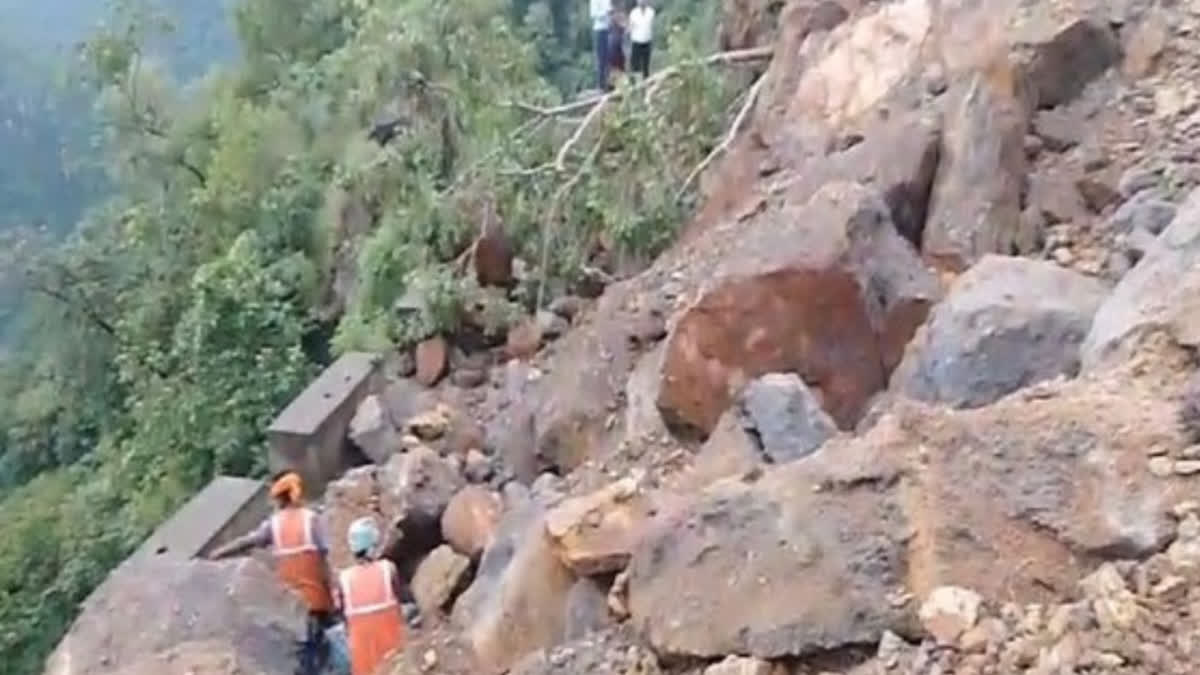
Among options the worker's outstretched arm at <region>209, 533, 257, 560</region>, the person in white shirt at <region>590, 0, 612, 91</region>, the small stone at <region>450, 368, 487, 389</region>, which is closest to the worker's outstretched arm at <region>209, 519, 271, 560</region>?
the worker's outstretched arm at <region>209, 533, 257, 560</region>

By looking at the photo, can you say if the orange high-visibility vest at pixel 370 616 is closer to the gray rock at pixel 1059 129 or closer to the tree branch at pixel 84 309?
the gray rock at pixel 1059 129

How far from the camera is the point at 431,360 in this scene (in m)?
9.41

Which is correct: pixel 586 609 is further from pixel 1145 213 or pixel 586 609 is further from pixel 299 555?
pixel 1145 213

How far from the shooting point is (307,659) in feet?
18.9

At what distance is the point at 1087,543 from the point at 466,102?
7807mm

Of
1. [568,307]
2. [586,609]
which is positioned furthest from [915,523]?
[568,307]

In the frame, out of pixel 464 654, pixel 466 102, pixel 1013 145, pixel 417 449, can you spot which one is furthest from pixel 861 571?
pixel 466 102

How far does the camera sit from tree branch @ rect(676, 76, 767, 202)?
9047 mm

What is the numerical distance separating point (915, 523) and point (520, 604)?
161 centimetres

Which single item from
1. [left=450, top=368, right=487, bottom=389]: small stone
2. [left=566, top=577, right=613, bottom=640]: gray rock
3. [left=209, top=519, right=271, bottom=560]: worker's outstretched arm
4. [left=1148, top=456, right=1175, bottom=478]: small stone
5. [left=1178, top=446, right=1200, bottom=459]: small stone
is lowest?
[left=450, top=368, right=487, bottom=389]: small stone

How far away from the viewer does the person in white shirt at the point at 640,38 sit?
11.3m

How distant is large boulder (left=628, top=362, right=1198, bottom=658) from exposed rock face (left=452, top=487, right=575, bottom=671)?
29.1 inches

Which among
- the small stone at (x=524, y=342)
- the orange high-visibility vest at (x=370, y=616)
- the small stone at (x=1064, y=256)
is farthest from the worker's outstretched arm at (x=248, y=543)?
the small stone at (x=1064, y=256)

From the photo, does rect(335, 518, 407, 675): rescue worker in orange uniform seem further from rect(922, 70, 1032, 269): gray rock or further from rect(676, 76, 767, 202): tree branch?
rect(676, 76, 767, 202): tree branch
